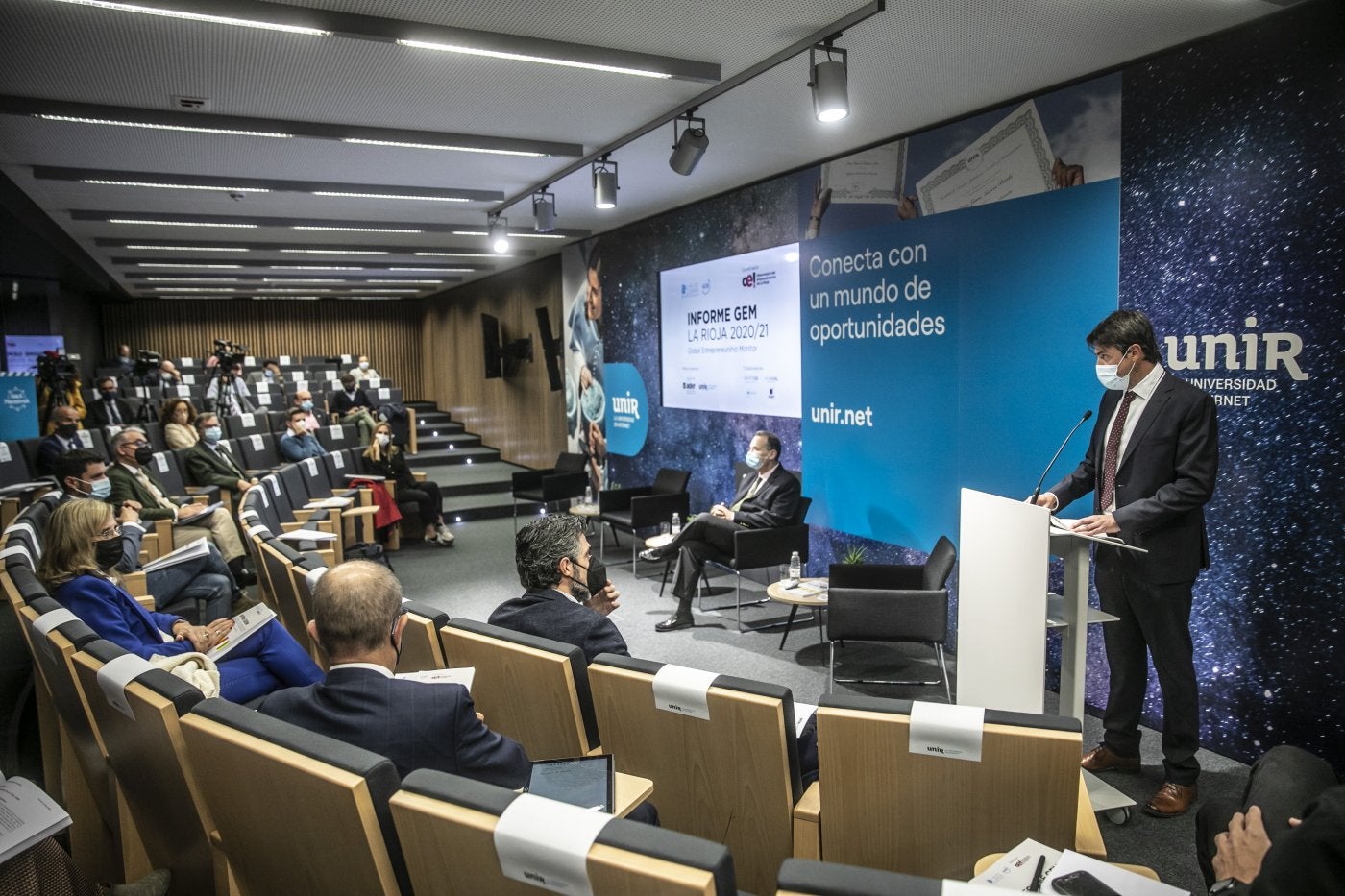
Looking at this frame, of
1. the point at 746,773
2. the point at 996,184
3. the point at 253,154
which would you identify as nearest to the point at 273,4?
the point at 253,154

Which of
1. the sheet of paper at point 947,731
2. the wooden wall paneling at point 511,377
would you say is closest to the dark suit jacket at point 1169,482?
the sheet of paper at point 947,731

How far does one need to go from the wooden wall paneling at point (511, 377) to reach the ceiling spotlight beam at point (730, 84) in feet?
15.4

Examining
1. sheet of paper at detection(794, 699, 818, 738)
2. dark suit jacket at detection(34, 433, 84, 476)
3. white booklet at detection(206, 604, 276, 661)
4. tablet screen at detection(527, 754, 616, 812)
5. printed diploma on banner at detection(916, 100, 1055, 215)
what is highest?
printed diploma on banner at detection(916, 100, 1055, 215)

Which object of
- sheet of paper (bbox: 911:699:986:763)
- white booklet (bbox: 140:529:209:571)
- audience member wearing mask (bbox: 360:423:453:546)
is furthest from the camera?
audience member wearing mask (bbox: 360:423:453:546)

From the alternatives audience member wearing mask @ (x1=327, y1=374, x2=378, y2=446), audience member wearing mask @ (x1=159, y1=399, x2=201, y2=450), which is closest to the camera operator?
audience member wearing mask @ (x1=327, y1=374, x2=378, y2=446)

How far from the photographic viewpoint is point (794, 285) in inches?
253

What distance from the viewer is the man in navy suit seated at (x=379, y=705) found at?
174 cm

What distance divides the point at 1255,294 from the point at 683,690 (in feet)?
10.4

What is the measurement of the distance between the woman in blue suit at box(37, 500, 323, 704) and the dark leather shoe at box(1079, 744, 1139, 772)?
124 inches

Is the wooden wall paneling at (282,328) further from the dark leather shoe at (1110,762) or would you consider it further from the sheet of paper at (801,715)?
the sheet of paper at (801,715)

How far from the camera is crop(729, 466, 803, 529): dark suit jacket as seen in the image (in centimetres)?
605

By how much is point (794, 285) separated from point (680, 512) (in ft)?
8.15

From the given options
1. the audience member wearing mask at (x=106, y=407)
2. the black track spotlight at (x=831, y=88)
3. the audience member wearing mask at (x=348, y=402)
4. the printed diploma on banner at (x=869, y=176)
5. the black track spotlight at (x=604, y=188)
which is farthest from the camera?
the audience member wearing mask at (x=348, y=402)

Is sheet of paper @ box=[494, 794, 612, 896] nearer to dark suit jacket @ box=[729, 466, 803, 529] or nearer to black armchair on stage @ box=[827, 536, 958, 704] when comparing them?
black armchair on stage @ box=[827, 536, 958, 704]
